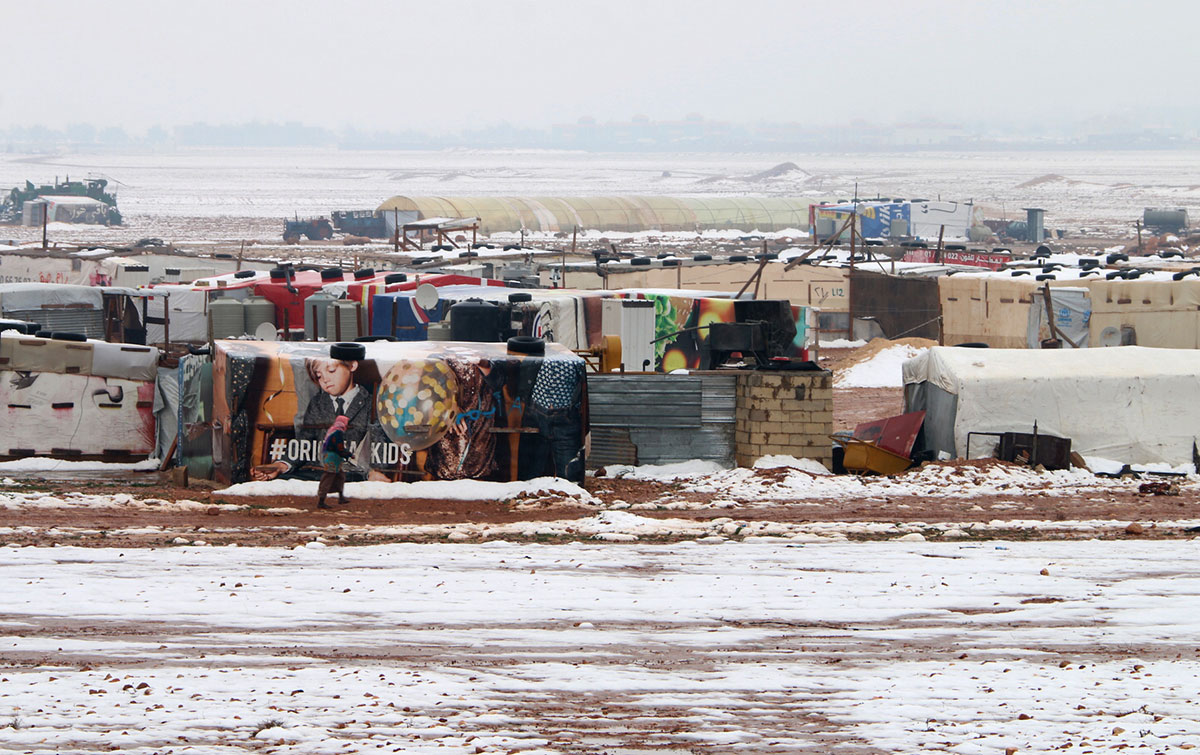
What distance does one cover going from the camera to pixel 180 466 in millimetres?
19031

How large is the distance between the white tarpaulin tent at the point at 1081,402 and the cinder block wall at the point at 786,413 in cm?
204

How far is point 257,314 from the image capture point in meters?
27.8

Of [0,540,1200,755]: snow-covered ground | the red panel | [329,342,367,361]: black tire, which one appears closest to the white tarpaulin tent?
the red panel

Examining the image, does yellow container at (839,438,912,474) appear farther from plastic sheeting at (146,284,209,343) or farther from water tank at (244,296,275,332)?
plastic sheeting at (146,284,209,343)

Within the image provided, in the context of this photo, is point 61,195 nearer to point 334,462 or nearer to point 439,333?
point 439,333

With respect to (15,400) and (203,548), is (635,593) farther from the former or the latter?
(15,400)

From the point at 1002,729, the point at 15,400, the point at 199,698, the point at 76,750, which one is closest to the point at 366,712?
the point at 199,698

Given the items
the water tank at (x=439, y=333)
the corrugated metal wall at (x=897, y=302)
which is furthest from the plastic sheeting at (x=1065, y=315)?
the water tank at (x=439, y=333)

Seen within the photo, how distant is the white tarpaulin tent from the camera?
2012 cm

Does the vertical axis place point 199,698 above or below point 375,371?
below

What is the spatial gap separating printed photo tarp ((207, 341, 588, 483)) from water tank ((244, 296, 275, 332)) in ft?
32.2

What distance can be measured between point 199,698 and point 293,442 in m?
8.80

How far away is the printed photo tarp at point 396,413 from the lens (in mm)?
17562

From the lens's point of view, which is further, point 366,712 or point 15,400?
point 15,400
